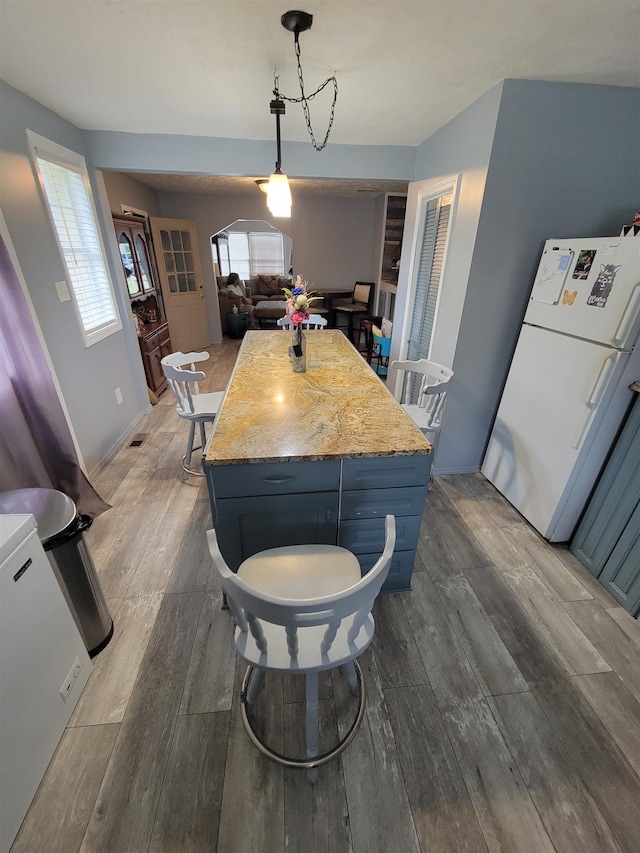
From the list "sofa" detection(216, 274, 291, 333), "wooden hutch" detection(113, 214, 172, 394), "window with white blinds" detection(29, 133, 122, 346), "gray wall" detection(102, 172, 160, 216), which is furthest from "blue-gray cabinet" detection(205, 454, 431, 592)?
"sofa" detection(216, 274, 291, 333)

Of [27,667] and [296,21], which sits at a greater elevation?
[296,21]

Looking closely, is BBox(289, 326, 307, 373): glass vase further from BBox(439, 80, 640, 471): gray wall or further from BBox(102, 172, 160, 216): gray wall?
BBox(102, 172, 160, 216): gray wall

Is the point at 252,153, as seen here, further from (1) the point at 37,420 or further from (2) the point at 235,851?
(2) the point at 235,851

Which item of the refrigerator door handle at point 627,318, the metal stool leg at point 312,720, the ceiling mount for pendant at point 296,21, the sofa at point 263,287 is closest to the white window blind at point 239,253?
the sofa at point 263,287

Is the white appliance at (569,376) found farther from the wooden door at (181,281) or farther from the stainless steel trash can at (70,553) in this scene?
the wooden door at (181,281)

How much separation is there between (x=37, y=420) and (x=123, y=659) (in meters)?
1.40

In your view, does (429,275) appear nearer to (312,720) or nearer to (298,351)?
(298,351)

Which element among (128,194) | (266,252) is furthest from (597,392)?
(266,252)

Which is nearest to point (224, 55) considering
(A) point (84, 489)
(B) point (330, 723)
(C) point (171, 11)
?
(C) point (171, 11)

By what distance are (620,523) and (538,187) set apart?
6.21 feet

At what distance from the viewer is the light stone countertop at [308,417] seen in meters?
1.34

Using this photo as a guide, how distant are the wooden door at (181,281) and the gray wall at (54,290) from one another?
226cm

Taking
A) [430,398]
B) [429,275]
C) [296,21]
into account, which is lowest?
[430,398]

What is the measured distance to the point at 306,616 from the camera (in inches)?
31.9
